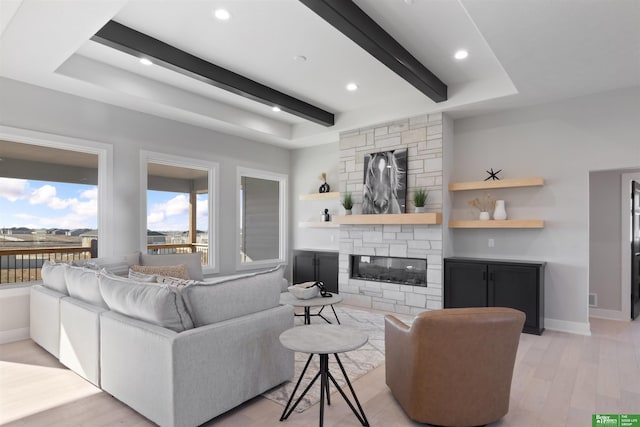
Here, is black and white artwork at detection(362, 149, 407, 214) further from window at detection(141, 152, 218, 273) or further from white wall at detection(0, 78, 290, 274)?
window at detection(141, 152, 218, 273)

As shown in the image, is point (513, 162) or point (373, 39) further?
point (513, 162)

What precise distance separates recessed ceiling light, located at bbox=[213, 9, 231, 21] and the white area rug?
10.0ft

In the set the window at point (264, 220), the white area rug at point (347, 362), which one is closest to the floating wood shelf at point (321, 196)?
the window at point (264, 220)

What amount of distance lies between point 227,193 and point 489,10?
14.4 feet

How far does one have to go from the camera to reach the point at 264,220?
7180 millimetres

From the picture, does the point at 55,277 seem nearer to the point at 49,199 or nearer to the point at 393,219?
the point at 49,199

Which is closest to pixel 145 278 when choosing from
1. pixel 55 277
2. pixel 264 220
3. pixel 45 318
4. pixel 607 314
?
pixel 55 277

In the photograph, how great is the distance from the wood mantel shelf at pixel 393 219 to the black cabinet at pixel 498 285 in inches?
23.2

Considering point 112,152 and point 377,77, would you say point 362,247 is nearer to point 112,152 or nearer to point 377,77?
point 377,77

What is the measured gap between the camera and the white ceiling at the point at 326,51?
267 cm

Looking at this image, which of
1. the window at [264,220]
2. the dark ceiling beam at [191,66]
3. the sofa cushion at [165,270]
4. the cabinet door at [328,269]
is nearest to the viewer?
the dark ceiling beam at [191,66]

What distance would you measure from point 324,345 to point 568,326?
3688 millimetres

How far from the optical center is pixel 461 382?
207 cm

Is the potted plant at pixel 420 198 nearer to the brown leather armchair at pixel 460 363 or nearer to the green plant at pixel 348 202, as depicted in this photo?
the green plant at pixel 348 202
